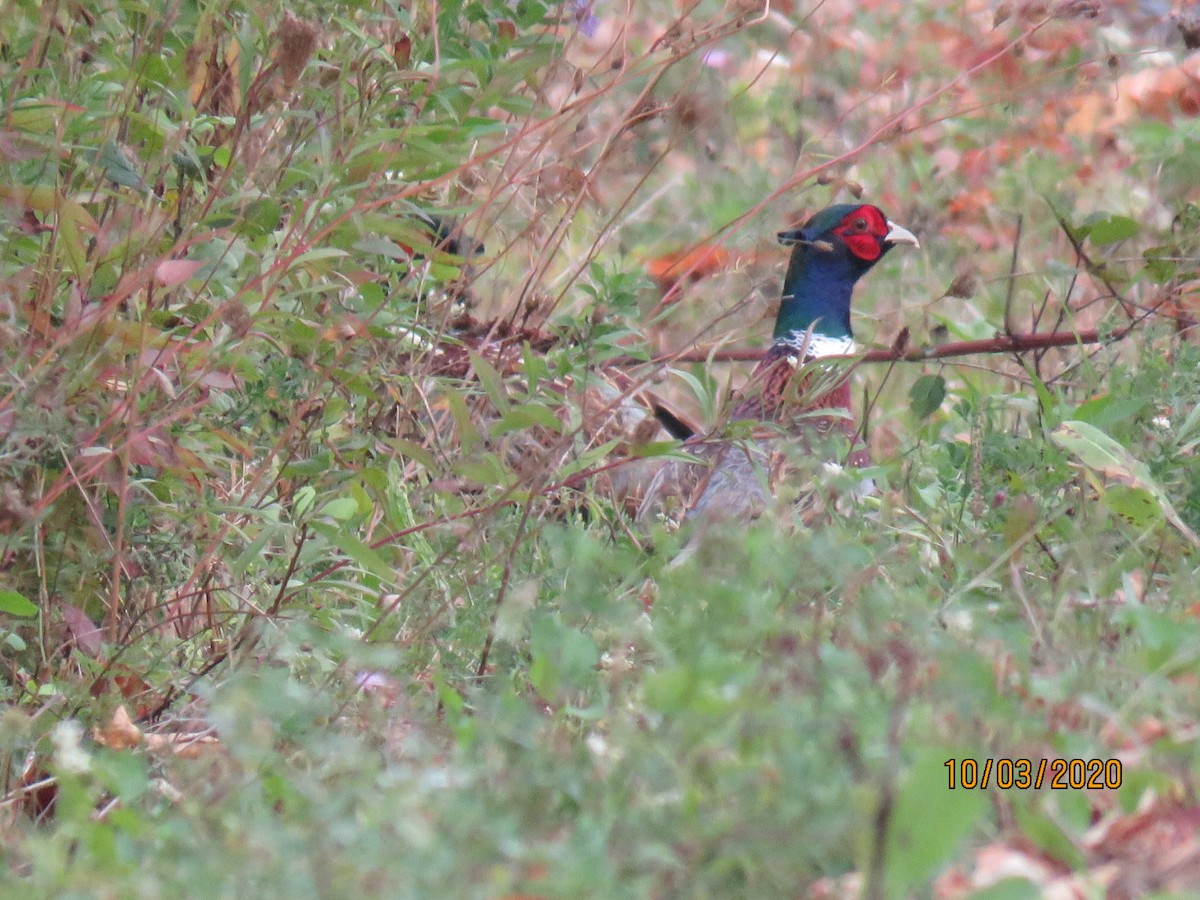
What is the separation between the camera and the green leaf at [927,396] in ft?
10.4

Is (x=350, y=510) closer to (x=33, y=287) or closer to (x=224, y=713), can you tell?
(x=33, y=287)

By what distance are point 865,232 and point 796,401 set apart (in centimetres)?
264

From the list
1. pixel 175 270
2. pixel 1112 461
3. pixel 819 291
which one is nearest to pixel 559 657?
pixel 175 270

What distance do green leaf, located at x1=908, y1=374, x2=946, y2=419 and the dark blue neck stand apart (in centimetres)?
203

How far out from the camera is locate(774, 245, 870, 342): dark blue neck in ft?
17.2

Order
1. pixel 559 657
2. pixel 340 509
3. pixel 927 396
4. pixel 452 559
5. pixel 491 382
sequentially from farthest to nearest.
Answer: pixel 927 396 → pixel 452 559 → pixel 340 509 → pixel 491 382 → pixel 559 657

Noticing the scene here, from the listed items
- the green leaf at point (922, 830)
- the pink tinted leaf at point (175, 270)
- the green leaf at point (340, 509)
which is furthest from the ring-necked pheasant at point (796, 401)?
the green leaf at point (922, 830)

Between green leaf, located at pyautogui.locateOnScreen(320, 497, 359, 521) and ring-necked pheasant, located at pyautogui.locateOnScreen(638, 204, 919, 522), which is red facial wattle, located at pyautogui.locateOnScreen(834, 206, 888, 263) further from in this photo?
green leaf, located at pyautogui.locateOnScreen(320, 497, 359, 521)

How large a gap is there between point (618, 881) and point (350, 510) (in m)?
1.33

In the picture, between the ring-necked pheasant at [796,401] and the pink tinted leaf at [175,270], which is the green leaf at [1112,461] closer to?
the ring-necked pheasant at [796,401]

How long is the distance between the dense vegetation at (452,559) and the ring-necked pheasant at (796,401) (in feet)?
0.41

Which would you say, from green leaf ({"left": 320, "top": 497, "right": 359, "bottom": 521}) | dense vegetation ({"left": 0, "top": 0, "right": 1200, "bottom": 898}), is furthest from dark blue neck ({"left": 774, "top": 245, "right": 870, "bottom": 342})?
green leaf ({"left": 320, "top": 497, "right": 359, "bottom": 521})

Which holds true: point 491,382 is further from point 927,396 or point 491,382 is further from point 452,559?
point 927,396

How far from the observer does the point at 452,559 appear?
8.93 ft
